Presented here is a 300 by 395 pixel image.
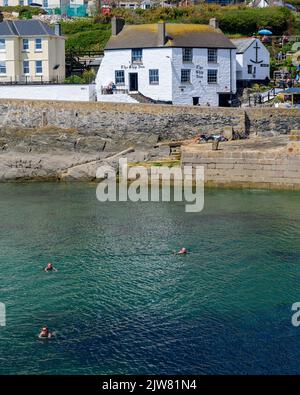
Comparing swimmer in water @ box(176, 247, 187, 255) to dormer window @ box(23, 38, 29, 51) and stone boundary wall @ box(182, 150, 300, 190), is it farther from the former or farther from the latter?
dormer window @ box(23, 38, 29, 51)

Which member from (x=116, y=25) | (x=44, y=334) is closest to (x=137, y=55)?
(x=116, y=25)

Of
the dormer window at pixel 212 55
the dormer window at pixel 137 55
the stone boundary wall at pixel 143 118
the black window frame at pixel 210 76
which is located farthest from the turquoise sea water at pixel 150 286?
the dormer window at pixel 137 55

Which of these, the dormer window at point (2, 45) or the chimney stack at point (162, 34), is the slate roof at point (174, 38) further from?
the dormer window at point (2, 45)

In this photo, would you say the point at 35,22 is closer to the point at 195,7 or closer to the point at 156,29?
the point at 156,29

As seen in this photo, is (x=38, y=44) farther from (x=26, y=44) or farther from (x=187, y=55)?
(x=187, y=55)

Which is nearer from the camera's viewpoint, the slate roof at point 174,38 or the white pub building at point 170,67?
the white pub building at point 170,67

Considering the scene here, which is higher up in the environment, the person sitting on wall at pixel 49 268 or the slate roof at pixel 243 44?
the slate roof at pixel 243 44

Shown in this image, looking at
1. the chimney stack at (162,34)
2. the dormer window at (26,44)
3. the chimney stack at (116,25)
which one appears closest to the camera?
the chimney stack at (162,34)

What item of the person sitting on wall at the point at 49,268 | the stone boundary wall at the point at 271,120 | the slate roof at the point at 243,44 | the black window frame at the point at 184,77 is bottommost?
the person sitting on wall at the point at 49,268
